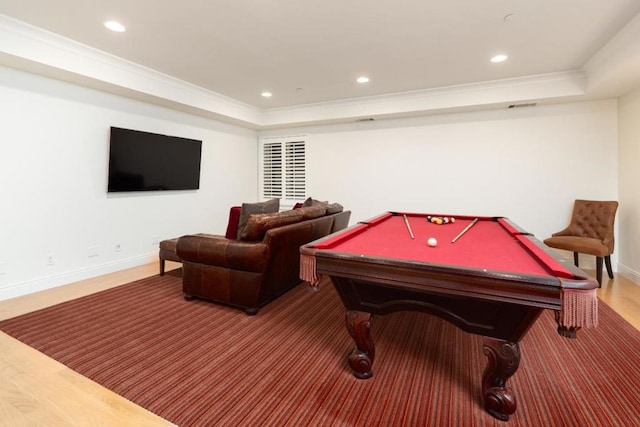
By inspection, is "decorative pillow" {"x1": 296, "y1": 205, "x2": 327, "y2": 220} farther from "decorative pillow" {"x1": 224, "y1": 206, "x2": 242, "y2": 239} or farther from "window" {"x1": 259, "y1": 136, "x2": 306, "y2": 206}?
"window" {"x1": 259, "y1": 136, "x2": 306, "y2": 206}

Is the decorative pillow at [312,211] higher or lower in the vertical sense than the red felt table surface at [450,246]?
higher

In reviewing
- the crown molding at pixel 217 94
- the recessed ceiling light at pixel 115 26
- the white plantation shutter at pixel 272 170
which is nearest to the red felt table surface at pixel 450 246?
the crown molding at pixel 217 94

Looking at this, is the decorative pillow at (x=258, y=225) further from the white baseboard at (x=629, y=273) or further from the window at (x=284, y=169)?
the white baseboard at (x=629, y=273)

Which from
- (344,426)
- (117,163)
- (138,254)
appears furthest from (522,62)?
(138,254)

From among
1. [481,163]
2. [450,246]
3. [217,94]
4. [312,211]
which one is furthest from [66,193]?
[481,163]

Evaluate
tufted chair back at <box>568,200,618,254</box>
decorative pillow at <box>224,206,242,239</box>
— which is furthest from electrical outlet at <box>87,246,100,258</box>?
tufted chair back at <box>568,200,618,254</box>

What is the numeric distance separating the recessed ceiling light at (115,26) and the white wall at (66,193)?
122 centimetres

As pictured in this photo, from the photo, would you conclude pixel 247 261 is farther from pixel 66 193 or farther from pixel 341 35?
pixel 66 193

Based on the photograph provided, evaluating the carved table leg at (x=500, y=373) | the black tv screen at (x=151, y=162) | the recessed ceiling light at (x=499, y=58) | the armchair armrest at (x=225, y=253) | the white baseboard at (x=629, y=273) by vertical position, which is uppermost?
the recessed ceiling light at (x=499, y=58)

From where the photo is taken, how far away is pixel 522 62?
3.64 metres

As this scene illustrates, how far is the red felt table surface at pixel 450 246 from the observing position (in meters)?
1.63

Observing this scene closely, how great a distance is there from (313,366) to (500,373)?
1121mm

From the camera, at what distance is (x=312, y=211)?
3.51 meters

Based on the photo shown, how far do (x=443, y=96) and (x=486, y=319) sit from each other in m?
3.95
